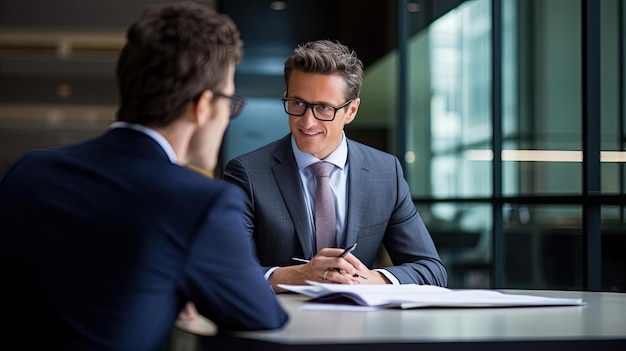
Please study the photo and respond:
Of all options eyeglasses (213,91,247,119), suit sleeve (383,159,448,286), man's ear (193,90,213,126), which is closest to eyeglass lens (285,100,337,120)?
suit sleeve (383,159,448,286)

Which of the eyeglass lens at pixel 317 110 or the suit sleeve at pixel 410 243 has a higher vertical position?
the eyeglass lens at pixel 317 110

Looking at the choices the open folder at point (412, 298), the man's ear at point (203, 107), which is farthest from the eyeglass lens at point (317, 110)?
the man's ear at point (203, 107)

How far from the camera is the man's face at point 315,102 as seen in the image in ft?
9.98

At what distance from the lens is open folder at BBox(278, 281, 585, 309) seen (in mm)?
2055

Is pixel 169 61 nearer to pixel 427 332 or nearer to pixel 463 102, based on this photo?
pixel 427 332

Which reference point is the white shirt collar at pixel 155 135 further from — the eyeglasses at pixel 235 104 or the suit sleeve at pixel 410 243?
the suit sleeve at pixel 410 243

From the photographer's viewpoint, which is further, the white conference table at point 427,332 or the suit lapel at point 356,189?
the suit lapel at point 356,189

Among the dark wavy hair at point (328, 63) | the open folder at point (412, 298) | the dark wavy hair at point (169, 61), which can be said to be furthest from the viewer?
the dark wavy hair at point (328, 63)

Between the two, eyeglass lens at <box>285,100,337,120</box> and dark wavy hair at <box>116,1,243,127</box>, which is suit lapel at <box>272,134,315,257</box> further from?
dark wavy hair at <box>116,1,243,127</box>

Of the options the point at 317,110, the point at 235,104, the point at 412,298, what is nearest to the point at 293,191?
the point at 317,110

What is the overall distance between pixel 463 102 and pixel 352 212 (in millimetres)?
3575

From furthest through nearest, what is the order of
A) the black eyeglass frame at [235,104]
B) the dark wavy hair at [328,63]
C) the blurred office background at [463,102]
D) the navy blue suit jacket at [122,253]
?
1. the blurred office background at [463,102]
2. the dark wavy hair at [328,63]
3. the black eyeglass frame at [235,104]
4. the navy blue suit jacket at [122,253]

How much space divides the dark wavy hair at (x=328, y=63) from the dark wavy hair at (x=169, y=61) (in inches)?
50.3

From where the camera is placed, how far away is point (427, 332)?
5.64 ft
